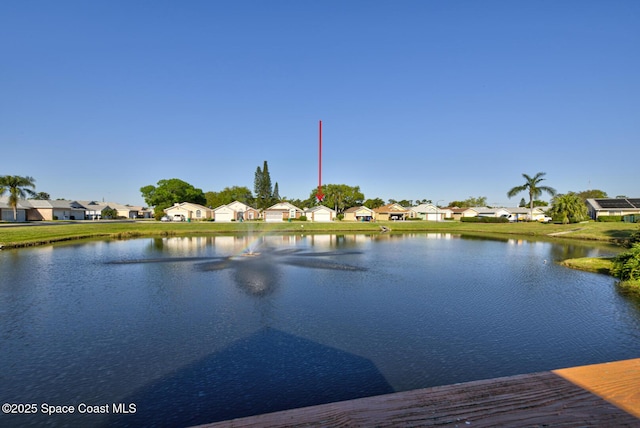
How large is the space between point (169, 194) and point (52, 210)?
2680cm

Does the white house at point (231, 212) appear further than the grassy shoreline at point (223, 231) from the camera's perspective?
Yes

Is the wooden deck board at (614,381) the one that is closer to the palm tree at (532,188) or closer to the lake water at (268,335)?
the lake water at (268,335)

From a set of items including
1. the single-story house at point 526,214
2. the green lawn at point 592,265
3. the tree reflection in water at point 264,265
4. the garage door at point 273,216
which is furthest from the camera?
the single-story house at point 526,214

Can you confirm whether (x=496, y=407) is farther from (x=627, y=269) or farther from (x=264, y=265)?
(x=264, y=265)

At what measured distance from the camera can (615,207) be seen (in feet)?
245

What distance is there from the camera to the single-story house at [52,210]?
80062 millimetres

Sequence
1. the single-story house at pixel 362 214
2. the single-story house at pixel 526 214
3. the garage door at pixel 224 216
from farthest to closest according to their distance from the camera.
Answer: the single-story house at pixel 526 214
the single-story house at pixel 362 214
the garage door at pixel 224 216

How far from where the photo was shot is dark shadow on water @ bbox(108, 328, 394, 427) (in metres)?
7.43

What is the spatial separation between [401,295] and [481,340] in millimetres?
6144

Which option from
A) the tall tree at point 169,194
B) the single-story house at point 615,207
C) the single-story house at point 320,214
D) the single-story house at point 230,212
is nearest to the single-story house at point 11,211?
the tall tree at point 169,194

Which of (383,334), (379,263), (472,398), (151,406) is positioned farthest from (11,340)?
(379,263)

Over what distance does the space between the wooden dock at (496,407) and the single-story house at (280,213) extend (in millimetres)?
83269

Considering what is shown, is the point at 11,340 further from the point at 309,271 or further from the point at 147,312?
the point at 309,271

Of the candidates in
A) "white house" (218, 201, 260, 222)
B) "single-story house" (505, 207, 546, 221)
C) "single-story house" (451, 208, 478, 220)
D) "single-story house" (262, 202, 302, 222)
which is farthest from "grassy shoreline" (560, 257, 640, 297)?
"single-story house" (451, 208, 478, 220)
